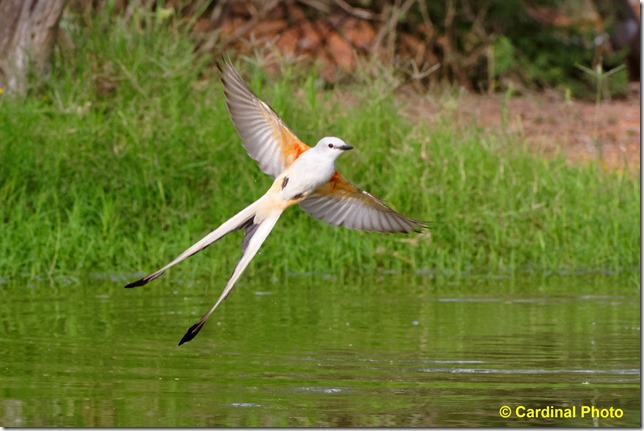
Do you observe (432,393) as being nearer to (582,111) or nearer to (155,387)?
(155,387)

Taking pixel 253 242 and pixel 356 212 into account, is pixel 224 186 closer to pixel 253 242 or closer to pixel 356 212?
pixel 356 212

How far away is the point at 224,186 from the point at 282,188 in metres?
3.92

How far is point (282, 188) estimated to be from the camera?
6.18 meters

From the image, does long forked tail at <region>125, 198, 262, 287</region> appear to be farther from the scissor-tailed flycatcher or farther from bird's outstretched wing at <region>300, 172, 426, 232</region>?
bird's outstretched wing at <region>300, 172, 426, 232</region>

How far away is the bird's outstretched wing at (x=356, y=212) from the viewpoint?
6.74 m

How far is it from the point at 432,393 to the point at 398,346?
1161 millimetres

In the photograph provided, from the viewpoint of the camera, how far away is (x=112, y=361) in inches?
250

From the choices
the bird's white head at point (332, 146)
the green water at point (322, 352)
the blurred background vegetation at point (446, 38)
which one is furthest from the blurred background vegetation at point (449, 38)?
the bird's white head at point (332, 146)

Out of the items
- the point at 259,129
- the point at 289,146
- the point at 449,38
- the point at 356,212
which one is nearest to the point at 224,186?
the point at 356,212

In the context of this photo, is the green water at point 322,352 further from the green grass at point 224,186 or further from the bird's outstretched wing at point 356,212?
the bird's outstretched wing at point 356,212

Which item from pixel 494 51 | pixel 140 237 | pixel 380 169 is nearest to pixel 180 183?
pixel 140 237

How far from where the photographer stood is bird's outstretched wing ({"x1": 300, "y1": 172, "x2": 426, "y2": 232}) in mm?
6742

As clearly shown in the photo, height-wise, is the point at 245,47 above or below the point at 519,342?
above

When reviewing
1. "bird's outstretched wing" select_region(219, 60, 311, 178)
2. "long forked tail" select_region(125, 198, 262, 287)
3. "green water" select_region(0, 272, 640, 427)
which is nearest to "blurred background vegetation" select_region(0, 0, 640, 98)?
"green water" select_region(0, 272, 640, 427)
